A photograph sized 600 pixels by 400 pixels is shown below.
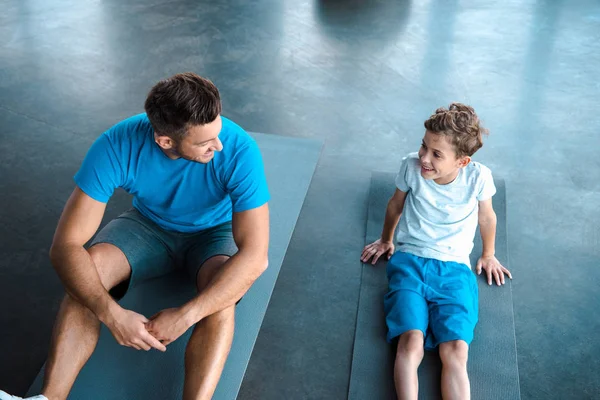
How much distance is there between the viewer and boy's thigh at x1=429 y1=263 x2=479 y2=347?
7.11ft

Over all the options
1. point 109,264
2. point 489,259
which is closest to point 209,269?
point 109,264

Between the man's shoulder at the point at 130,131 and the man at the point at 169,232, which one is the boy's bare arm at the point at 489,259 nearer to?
the man at the point at 169,232

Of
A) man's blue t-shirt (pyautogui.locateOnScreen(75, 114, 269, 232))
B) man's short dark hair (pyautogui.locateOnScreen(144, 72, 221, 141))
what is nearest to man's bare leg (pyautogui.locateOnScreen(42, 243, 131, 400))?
man's blue t-shirt (pyautogui.locateOnScreen(75, 114, 269, 232))

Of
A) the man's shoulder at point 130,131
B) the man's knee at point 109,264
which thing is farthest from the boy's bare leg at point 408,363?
the man's shoulder at point 130,131

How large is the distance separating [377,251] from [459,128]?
69cm

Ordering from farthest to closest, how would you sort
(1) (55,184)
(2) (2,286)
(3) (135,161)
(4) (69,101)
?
(4) (69,101) < (1) (55,184) < (2) (2,286) < (3) (135,161)

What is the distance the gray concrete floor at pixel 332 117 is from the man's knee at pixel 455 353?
254 millimetres

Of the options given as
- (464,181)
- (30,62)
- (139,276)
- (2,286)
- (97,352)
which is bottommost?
(30,62)

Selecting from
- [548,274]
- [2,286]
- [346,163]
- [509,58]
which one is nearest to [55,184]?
[2,286]

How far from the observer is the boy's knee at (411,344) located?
2.13 meters

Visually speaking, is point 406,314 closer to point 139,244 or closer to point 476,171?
point 476,171

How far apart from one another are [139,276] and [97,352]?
0.97ft

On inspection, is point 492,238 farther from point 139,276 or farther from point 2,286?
point 2,286

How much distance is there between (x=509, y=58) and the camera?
4391mm
